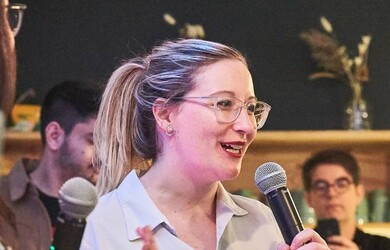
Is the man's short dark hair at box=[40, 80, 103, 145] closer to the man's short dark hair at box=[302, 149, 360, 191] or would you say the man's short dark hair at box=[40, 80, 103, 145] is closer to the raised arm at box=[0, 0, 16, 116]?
the raised arm at box=[0, 0, 16, 116]

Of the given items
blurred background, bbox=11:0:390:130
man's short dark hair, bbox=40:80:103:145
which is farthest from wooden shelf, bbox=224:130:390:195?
man's short dark hair, bbox=40:80:103:145

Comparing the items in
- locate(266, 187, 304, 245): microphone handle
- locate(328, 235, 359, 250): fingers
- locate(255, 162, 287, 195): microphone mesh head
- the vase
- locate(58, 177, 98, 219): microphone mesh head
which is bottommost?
locate(328, 235, 359, 250): fingers

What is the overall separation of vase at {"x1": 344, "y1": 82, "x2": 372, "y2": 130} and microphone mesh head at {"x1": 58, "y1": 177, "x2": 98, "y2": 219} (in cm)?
299

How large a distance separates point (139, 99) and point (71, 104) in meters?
1.12

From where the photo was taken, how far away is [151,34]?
428cm

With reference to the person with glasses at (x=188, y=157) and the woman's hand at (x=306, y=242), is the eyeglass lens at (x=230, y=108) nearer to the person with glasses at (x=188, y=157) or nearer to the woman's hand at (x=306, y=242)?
the person with glasses at (x=188, y=157)

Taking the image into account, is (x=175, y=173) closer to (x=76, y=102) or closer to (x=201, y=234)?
(x=201, y=234)

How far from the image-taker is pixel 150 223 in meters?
1.73

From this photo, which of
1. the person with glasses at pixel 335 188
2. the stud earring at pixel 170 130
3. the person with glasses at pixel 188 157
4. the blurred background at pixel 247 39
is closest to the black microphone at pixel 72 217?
the person with glasses at pixel 188 157

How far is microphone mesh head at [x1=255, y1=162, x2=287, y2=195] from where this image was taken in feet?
5.39

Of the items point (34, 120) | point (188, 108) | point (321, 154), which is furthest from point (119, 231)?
point (34, 120)

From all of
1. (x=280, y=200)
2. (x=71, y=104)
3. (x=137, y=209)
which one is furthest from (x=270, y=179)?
(x=71, y=104)

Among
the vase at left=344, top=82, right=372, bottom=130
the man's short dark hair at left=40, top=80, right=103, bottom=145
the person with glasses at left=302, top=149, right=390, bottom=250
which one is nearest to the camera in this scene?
the man's short dark hair at left=40, top=80, right=103, bottom=145

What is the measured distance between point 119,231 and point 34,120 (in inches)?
93.7
